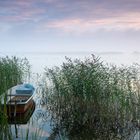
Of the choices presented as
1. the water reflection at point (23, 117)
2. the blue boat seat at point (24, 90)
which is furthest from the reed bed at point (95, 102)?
the blue boat seat at point (24, 90)

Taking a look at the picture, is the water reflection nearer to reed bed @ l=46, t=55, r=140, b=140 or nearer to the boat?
the boat

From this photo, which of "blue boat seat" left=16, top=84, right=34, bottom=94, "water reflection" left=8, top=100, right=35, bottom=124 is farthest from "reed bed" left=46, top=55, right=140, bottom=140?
"blue boat seat" left=16, top=84, right=34, bottom=94

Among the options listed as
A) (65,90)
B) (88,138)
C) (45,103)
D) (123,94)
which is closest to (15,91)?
(45,103)

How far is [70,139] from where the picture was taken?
9016 millimetres

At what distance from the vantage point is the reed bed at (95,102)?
895 centimetres

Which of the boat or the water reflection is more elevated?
the boat

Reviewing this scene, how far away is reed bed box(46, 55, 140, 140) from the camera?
8.95m

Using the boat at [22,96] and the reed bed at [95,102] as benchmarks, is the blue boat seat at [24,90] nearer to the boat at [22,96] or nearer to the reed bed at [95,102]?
the boat at [22,96]

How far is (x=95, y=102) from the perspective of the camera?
9680 millimetres

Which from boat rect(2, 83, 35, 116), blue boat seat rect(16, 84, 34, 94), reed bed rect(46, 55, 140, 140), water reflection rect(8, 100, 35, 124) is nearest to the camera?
reed bed rect(46, 55, 140, 140)

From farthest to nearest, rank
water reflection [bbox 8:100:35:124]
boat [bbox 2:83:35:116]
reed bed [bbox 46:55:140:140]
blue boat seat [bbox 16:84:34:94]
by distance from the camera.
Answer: blue boat seat [bbox 16:84:34:94] < boat [bbox 2:83:35:116] < water reflection [bbox 8:100:35:124] < reed bed [bbox 46:55:140:140]

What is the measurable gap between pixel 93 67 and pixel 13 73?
640cm

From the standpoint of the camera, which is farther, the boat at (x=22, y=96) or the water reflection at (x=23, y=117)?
the boat at (x=22, y=96)

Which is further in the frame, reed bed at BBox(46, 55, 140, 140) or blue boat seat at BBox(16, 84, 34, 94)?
blue boat seat at BBox(16, 84, 34, 94)
